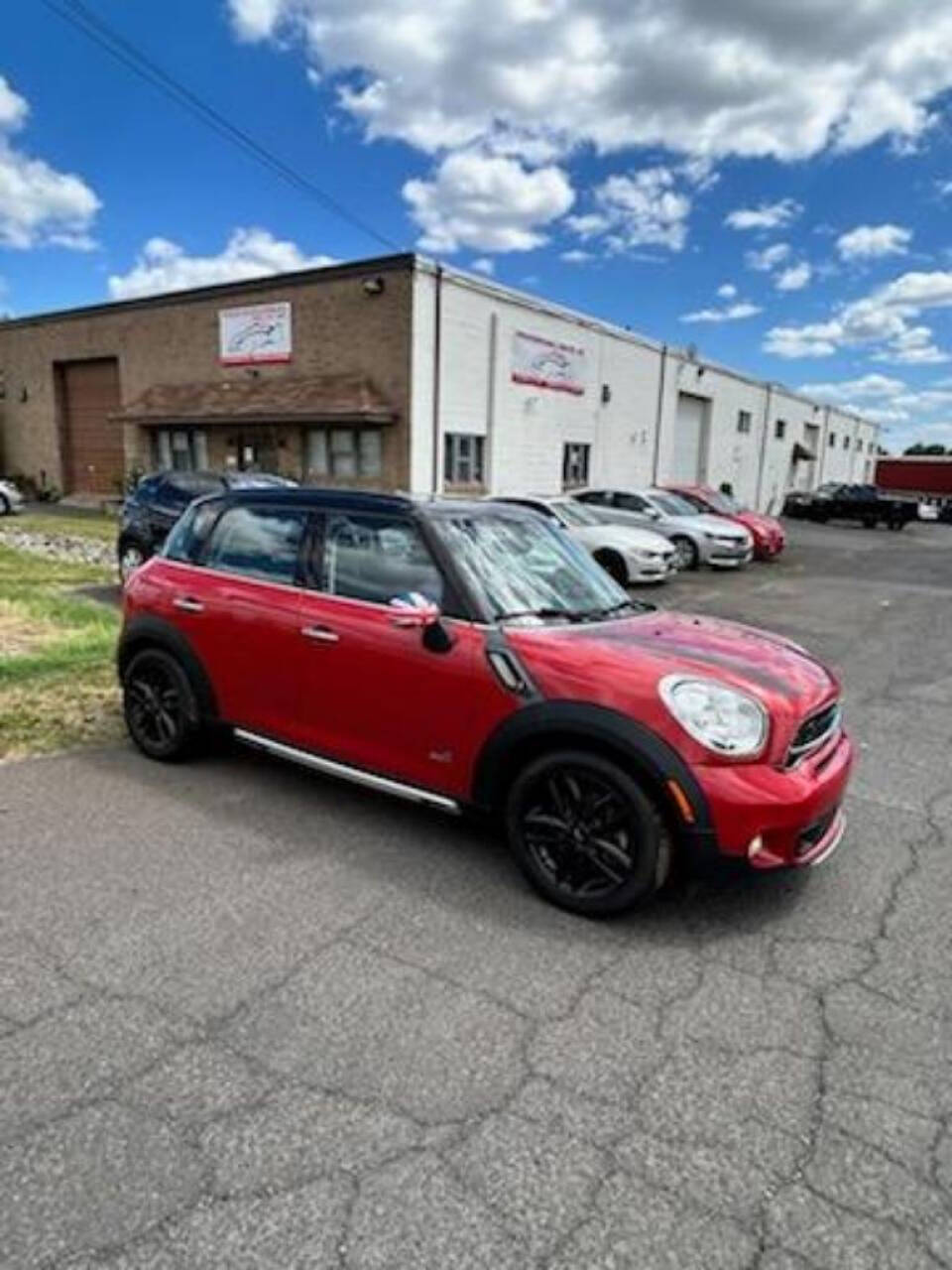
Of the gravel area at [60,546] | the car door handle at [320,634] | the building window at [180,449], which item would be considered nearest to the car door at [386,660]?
the car door handle at [320,634]

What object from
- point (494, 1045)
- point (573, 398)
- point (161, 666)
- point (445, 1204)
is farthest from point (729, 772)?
point (573, 398)

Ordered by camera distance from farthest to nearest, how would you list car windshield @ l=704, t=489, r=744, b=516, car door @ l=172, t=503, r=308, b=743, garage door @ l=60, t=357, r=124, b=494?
1. garage door @ l=60, t=357, r=124, b=494
2. car windshield @ l=704, t=489, r=744, b=516
3. car door @ l=172, t=503, r=308, b=743

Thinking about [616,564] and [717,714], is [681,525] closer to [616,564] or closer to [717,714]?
[616,564]

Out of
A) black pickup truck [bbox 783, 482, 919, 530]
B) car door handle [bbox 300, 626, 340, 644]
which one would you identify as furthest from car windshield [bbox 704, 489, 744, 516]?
car door handle [bbox 300, 626, 340, 644]

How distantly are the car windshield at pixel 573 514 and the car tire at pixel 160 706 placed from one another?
989 centimetres

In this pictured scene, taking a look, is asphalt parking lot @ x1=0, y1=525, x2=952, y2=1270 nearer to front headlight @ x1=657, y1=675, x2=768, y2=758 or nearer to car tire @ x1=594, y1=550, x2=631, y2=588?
front headlight @ x1=657, y1=675, x2=768, y2=758

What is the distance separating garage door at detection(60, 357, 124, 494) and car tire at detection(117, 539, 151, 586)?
15808 mm

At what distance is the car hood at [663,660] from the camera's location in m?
3.30

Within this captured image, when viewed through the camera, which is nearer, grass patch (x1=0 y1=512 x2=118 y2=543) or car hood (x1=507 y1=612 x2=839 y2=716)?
car hood (x1=507 y1=612 x2=839 y2=716)

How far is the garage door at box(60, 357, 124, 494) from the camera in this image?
86.0 feet

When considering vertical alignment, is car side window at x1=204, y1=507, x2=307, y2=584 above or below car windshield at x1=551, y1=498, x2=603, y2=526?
above

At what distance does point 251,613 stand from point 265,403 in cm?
1783

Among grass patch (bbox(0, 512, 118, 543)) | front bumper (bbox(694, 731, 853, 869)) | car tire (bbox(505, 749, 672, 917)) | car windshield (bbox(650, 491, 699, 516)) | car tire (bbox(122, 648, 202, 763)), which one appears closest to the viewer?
front bumper (bbox(694, 731, 853, 869))

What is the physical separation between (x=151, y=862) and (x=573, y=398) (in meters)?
22.0
